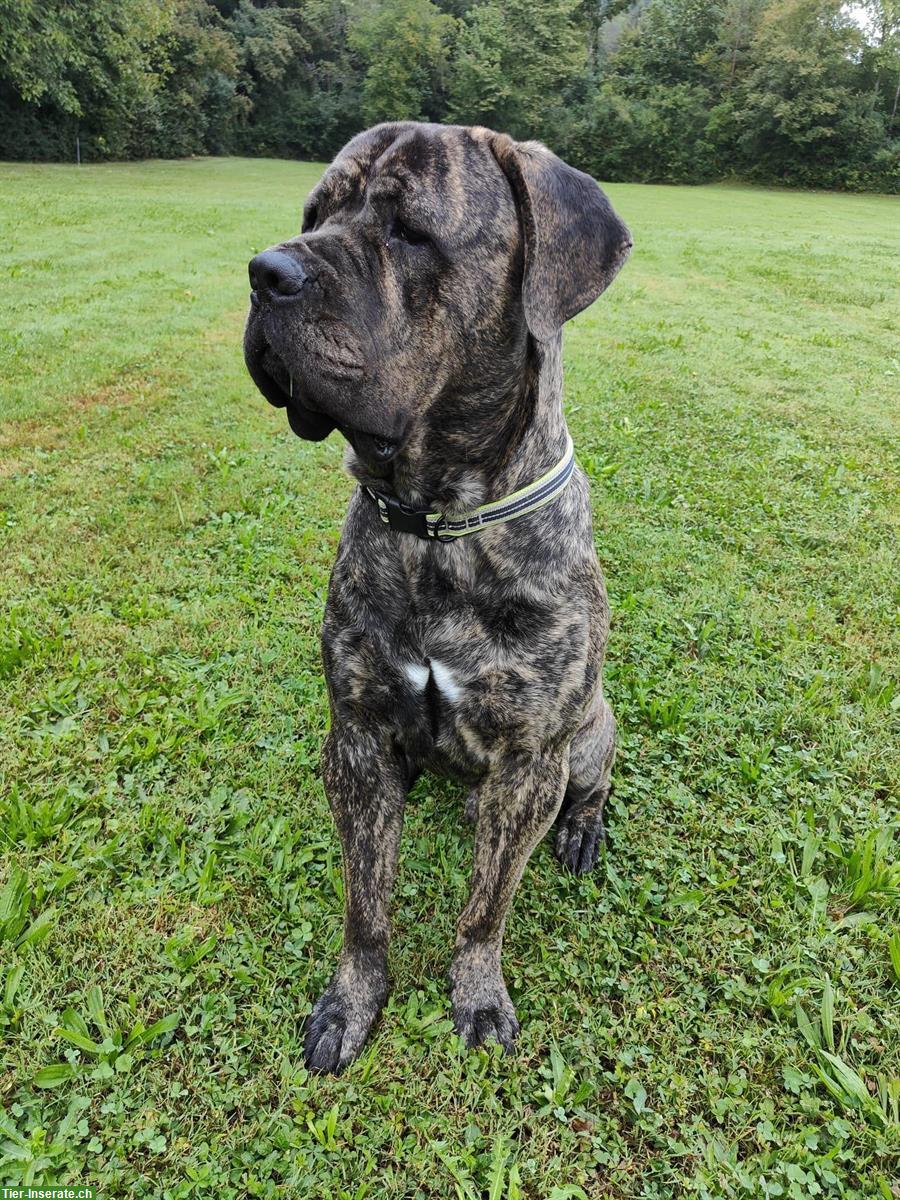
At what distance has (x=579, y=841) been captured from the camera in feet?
8.39

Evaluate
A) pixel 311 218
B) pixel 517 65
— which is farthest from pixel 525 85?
pixel 311 218

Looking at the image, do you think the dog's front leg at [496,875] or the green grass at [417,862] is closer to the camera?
the green grass at [417,862]

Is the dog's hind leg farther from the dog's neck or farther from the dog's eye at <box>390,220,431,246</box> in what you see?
the dog's eye at <box>390,220,431,246</box>

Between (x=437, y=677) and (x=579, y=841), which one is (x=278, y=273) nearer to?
(x=437, y=677)

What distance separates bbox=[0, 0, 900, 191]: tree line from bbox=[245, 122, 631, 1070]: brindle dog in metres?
30.6

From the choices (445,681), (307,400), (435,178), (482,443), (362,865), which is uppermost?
(435,178)

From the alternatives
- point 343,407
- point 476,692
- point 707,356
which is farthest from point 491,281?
point 707,356

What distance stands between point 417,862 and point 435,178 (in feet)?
6.59

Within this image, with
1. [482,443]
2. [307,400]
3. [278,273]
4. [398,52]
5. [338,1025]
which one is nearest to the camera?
[278,273]

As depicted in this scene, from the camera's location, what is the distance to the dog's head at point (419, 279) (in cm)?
161

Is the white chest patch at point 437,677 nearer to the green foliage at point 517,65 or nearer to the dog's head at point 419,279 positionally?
the dog's head at point 419,279

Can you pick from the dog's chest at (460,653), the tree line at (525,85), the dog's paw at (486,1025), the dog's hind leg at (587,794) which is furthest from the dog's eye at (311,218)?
the tree line at (525,85)

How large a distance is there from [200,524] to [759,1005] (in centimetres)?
353

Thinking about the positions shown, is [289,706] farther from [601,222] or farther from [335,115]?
[335,115]
